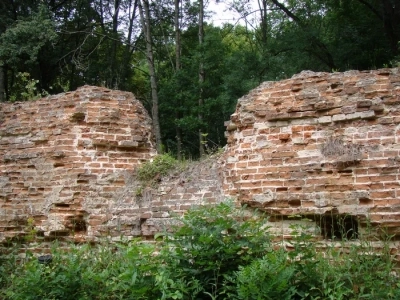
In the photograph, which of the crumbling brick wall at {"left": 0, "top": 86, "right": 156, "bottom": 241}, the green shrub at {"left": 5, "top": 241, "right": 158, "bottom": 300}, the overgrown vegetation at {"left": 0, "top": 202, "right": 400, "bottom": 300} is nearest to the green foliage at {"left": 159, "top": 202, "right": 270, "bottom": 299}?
the overgrown vegetation at {"left": 0, "top": 202, "right": 400, "bottom": 300}

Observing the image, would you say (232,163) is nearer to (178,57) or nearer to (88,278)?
(88,278)

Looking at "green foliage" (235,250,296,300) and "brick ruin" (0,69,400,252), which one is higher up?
"brick ruin" (0,69,400,252)

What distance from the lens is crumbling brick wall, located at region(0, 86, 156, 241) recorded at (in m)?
6.02

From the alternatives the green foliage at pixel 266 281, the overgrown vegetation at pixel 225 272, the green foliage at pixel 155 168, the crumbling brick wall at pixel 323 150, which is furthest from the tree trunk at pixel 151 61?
the green foliage at pixel 266 281

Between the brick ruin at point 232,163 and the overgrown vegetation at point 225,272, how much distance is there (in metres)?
0.54

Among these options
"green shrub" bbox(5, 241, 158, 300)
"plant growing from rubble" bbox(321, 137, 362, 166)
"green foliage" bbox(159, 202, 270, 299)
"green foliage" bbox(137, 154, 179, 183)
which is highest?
"plant growing from rubble" bbox(321, 137, 362, 166)

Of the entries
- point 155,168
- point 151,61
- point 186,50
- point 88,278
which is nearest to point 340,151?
point 155,168

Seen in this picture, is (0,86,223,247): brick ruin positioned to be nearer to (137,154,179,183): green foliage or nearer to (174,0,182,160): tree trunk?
(137,154,179,183): green foliage

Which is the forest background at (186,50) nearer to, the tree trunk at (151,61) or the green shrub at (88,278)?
the tree trunk at (151,61)

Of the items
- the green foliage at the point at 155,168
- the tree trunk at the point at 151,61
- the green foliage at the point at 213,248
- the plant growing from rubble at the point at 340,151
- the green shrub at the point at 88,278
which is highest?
the tree trunk at the point at 151,61

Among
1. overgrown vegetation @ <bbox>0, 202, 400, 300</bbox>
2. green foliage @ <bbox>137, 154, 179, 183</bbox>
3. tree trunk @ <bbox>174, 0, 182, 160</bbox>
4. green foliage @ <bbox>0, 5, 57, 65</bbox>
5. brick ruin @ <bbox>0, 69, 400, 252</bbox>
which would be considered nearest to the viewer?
overgrown vegetation @ <bbox>0, 202, 400, 300</bbox>

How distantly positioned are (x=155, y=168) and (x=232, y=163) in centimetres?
123

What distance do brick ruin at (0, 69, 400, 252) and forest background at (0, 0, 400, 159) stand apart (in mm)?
4274

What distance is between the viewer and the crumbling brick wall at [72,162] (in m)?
6.02
